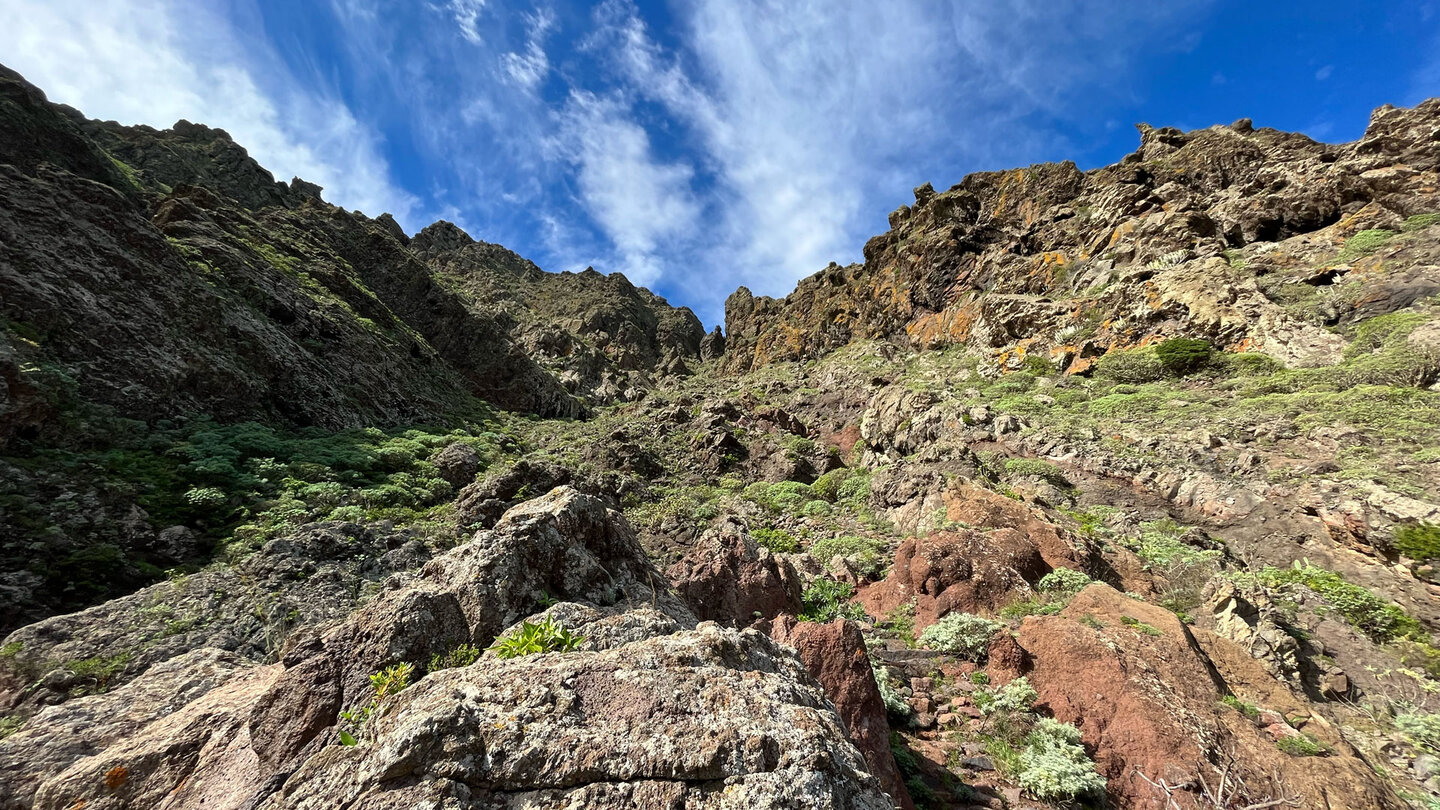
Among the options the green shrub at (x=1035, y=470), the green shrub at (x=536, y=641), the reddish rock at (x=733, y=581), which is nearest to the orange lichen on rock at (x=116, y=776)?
the green shrub at (x=536, y=641)

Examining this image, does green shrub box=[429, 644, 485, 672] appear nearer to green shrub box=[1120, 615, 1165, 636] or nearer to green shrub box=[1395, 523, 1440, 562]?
green shrub box=[1120, 615, 1165, 636]

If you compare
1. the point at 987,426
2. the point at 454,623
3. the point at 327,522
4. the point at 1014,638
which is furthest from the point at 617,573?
the point at 987,426

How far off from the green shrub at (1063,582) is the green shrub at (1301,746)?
3.70 m

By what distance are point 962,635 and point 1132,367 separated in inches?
732

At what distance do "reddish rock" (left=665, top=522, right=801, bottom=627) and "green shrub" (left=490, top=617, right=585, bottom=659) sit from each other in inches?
213

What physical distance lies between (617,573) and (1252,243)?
34.9m

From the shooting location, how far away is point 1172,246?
25.2 metres

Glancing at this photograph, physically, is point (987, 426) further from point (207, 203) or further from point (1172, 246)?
point (207, 203)

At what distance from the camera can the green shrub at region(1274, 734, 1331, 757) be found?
18.6 ft

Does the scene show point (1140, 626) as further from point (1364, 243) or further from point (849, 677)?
point (1364, 243)

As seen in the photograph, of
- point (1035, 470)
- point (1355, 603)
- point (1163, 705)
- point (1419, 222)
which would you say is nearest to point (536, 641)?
point (1163, 705)

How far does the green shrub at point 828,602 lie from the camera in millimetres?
11148

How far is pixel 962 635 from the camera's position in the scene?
345 inches

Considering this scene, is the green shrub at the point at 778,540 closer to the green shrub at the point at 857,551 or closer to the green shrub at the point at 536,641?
the green shrub at the point at 857,551
